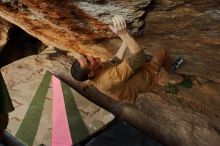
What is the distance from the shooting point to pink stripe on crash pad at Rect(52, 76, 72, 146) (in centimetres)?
656

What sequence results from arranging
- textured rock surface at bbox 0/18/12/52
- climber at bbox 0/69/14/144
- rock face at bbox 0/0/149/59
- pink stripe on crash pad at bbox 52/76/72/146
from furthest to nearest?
textured rock surface at bbox 0/18/12/52
pink stripe on crash pad at bbox 52/76/72/146
rock face at bbox 0/0/149/59
climber at bbox 0/69/14/144

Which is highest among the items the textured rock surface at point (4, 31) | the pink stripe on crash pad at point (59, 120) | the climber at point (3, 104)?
the climber at point (3, 104)

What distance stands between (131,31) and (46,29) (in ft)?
8.29

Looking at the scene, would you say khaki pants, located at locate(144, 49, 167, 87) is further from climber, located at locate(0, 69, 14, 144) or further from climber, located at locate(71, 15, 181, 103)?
climber, located at locate(0, 69, 14, 144)

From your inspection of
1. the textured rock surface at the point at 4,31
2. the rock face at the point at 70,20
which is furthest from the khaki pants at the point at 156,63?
the textured rock surface at the point at 4,31

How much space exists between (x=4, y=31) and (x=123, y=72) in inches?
207

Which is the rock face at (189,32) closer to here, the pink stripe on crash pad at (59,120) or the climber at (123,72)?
the climber at (123,72)

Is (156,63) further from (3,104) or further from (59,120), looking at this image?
(3,104)

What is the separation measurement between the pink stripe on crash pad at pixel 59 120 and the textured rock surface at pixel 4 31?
7.28 feet

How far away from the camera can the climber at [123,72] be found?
4.85 meters

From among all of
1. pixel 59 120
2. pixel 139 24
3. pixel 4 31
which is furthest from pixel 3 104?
pixel 4 31

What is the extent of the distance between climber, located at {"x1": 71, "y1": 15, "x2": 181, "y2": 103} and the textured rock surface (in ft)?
13.9

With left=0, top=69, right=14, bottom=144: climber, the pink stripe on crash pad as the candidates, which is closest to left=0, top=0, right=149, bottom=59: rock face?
the pink stripe on crash pad

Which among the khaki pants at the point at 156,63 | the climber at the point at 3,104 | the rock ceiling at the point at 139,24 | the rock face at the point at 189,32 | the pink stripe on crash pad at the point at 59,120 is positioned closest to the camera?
the climber at the point at 3,104
